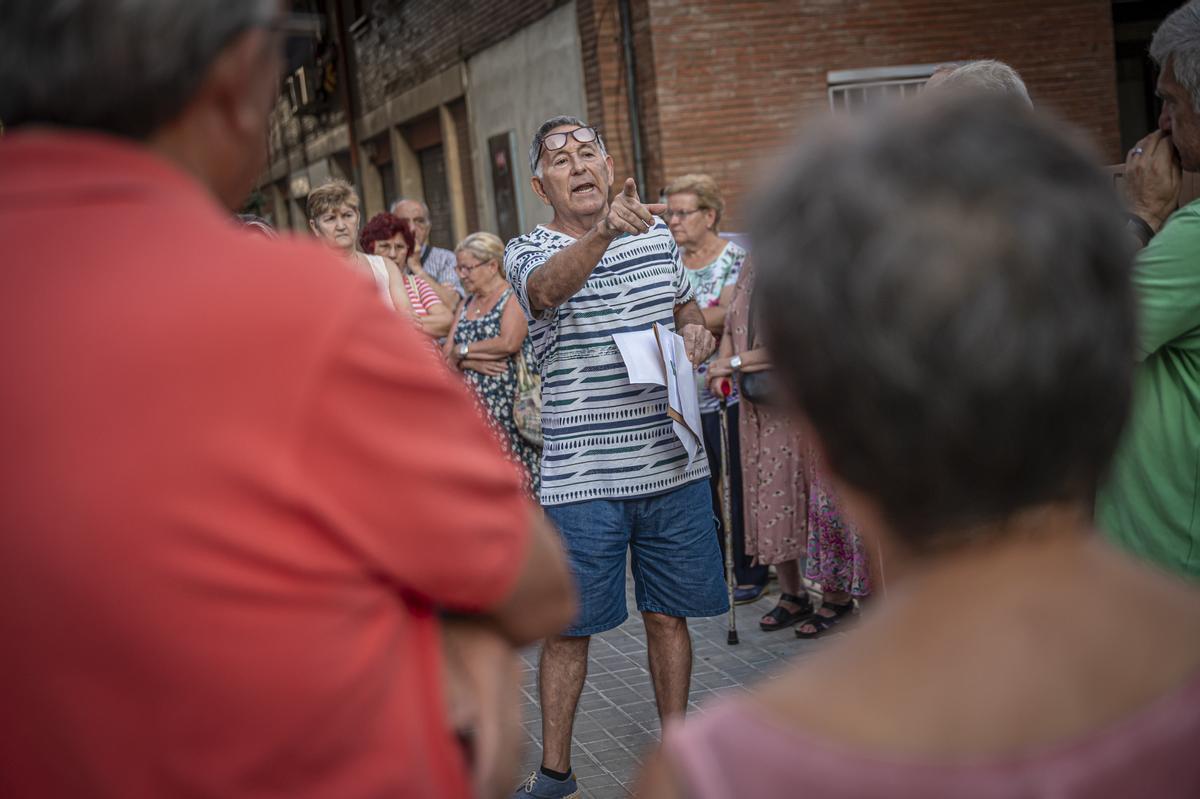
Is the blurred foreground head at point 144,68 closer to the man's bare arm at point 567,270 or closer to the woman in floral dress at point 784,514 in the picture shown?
the man's bare arm at point 567,270

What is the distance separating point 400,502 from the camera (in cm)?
137

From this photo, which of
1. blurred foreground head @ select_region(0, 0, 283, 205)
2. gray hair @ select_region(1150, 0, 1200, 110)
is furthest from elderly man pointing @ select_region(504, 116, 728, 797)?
blurred foreground head @ select_region(0, 0, 283, 205)

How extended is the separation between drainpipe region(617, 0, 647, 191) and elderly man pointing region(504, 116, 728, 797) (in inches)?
281

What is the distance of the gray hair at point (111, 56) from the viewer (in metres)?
1.34

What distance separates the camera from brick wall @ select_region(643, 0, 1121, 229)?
11.0 metres

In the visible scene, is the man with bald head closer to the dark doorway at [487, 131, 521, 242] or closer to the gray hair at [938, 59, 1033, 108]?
the dark doorway at [487, 131, 521, 242]

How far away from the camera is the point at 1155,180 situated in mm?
3371

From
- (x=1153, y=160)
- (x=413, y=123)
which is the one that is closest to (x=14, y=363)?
(x=1153, y=160)

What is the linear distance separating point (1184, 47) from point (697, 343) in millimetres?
1935

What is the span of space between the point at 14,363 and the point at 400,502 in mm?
415

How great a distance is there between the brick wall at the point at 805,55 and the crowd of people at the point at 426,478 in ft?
30.8

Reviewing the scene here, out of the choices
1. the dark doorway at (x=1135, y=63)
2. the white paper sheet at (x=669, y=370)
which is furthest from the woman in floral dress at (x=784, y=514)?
the dark doorway at (x=1135, y=63)

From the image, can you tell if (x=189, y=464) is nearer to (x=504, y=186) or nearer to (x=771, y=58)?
(x=771, y=58)

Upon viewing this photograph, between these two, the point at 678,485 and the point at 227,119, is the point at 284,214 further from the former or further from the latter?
the point at 227,119
